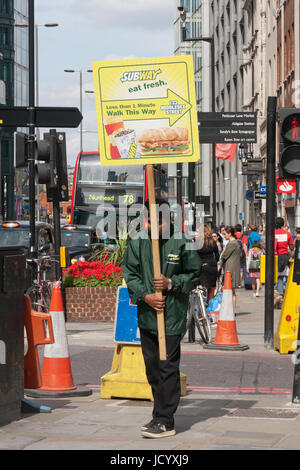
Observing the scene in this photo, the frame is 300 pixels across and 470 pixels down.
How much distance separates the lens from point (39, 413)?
8867 millimetres

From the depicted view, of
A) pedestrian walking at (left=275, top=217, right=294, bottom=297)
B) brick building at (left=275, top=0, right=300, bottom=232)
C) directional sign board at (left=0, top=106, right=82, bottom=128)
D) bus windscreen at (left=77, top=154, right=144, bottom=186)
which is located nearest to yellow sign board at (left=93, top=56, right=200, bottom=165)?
directional sign board at (left=0, top=106, right=82, bottom=128)

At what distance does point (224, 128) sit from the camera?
55.3ft

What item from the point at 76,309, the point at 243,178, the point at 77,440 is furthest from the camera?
the point at 243,178

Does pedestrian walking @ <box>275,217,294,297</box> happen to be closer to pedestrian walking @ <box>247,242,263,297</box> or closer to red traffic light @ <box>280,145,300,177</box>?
pedestrian walking @ <box>247,242,263,297</box>

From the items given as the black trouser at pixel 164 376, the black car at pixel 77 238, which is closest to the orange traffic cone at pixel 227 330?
the black trouser at pixel 164 376

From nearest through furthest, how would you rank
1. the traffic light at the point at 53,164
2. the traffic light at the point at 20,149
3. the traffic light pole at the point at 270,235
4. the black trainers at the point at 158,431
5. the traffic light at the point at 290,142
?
the black trainers at the point at 158,431, the traffic light at the point at 290,142, the traffic light pole at the point at 270,235, the traffic light at the point at 20,149, the traffic light at the point at 53,164

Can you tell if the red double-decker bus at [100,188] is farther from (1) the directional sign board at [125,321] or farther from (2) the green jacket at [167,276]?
(2) the green jacket at [167,276]

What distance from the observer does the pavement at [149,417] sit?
7262mm

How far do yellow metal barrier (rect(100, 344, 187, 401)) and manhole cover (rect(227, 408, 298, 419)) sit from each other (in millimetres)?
A: 1025

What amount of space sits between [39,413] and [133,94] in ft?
9.26

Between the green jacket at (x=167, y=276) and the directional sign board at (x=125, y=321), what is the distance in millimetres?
1942

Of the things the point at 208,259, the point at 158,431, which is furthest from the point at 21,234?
the point at 158,431
